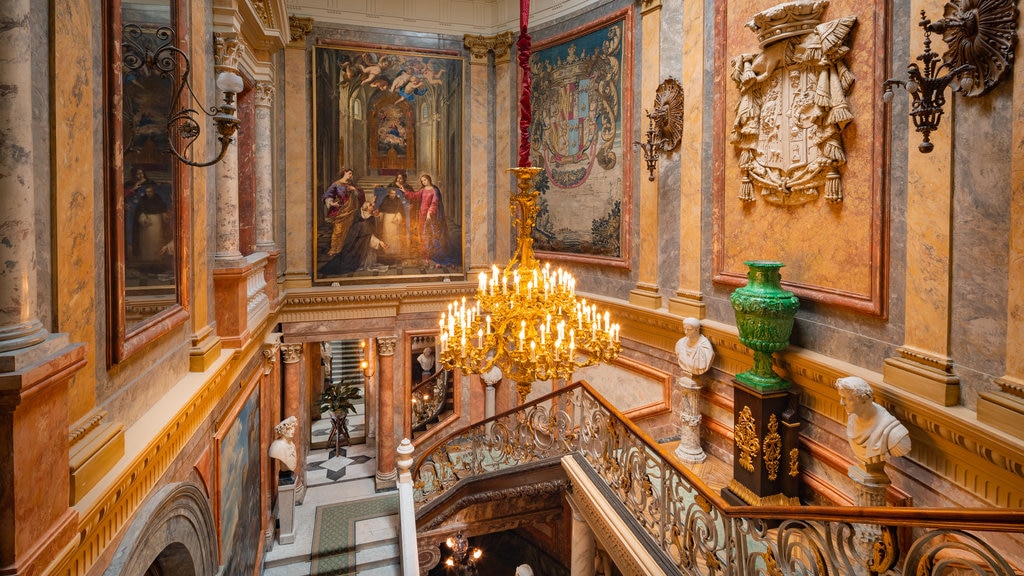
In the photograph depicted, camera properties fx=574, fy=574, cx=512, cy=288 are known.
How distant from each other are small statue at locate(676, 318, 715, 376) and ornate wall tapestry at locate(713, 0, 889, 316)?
68cm

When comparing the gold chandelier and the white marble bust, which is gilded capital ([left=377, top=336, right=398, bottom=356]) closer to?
the white marble bust

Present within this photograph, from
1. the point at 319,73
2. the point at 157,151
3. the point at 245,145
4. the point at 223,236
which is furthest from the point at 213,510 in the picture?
the point at 319,73

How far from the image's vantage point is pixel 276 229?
9078 millimetres

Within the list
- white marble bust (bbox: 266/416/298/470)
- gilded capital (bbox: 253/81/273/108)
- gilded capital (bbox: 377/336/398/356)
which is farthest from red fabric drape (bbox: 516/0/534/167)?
gilded capital (bbox: 377/336/398/356)

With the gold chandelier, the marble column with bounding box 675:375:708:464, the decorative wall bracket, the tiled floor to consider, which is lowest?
the tiled floor

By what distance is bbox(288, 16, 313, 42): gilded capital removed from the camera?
8.98 metres

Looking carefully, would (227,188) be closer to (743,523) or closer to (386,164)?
(386,164)

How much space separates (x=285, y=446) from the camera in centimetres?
784

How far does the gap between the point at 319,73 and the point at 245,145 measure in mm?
2751

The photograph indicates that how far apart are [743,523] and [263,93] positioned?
709cm

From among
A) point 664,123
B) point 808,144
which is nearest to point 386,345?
point 664,123

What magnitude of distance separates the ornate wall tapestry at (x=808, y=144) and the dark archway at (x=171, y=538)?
5.22 metres

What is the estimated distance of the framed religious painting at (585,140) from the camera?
8016 millimetres

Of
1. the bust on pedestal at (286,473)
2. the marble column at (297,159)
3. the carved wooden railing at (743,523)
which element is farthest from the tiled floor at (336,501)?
the marble column at (297,159)
